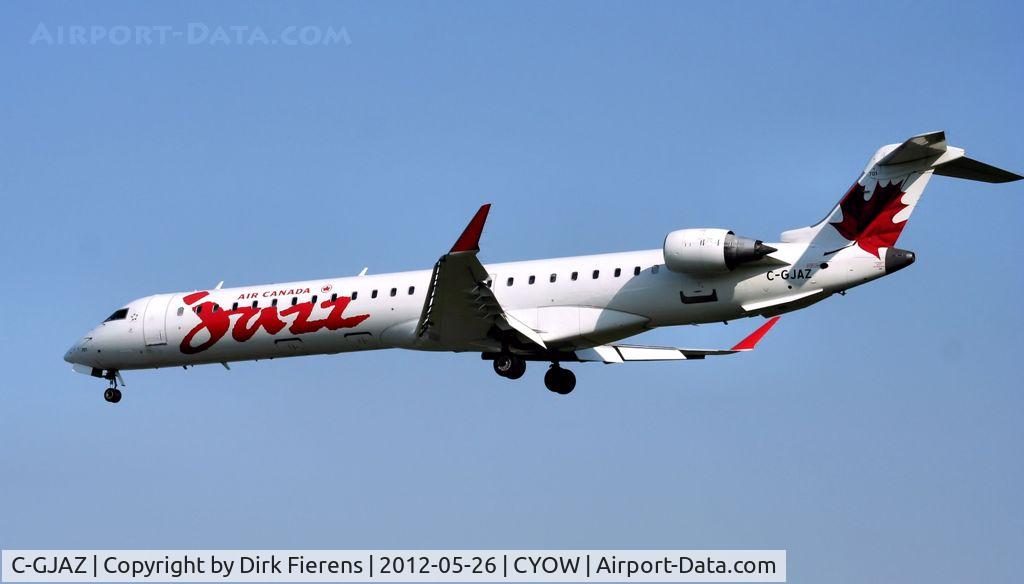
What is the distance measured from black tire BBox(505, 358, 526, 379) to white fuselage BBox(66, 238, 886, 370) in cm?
69

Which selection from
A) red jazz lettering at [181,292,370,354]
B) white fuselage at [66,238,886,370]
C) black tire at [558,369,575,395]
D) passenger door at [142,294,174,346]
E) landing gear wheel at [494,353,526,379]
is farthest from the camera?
passenger door at [142,294,174,346]

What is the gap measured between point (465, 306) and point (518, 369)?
7.06ft

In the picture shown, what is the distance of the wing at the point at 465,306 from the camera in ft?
88.2

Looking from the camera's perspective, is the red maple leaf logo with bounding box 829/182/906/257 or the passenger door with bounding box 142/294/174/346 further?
the passenger door with bounding box 142/294/174/346

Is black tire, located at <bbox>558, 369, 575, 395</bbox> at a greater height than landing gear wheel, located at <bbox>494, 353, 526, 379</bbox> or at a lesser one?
greater

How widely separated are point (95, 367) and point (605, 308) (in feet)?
43.1

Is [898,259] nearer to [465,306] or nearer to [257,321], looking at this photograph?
[465,306]

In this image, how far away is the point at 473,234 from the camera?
2655cm

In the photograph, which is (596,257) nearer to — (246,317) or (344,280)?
(344,280)

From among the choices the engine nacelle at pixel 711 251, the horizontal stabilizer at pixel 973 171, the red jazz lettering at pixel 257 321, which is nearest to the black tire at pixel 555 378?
the red jazz lettering at pixel 257 321

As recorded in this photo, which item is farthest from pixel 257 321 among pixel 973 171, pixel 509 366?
pixel 973 171

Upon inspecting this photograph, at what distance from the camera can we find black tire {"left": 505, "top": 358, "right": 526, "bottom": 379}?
29.7 m

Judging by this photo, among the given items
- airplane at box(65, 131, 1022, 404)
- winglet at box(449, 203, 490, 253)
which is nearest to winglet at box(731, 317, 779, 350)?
airplane at box(65, 131, 1022, 404)

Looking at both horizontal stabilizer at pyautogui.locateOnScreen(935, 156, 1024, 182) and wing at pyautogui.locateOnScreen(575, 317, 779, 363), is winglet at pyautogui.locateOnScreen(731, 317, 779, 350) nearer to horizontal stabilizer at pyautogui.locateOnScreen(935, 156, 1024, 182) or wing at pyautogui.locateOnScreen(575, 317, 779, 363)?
wing at pyautogui.locateOnScreen(575, 317, 779, 363)
